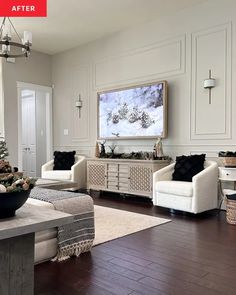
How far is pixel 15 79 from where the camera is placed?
260 inches

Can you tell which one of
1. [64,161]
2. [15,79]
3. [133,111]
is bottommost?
[64,161]

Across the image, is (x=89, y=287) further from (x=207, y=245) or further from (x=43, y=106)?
(x=43, y=106)

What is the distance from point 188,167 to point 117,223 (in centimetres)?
146

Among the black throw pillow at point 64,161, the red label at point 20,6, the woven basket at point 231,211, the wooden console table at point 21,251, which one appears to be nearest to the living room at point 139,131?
the woven basket at point 231,211

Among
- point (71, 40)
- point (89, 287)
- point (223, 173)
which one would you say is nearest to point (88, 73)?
point (71, 40)

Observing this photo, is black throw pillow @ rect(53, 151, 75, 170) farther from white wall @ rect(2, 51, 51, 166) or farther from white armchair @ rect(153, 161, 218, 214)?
white armchair @ rect(153, 161, 218, 214)

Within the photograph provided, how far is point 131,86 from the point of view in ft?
18.1

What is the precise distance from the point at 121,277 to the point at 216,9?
4217 mm

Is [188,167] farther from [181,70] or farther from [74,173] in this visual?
[74,173]

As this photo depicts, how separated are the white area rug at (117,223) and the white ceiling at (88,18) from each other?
3.29 metres

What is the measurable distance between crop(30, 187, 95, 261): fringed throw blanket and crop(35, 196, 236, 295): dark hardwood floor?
8 cm

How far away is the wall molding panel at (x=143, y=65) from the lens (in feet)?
16.5

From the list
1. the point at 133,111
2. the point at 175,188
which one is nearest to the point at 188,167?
the point at 175,188

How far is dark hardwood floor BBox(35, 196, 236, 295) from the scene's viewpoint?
6.41ft
